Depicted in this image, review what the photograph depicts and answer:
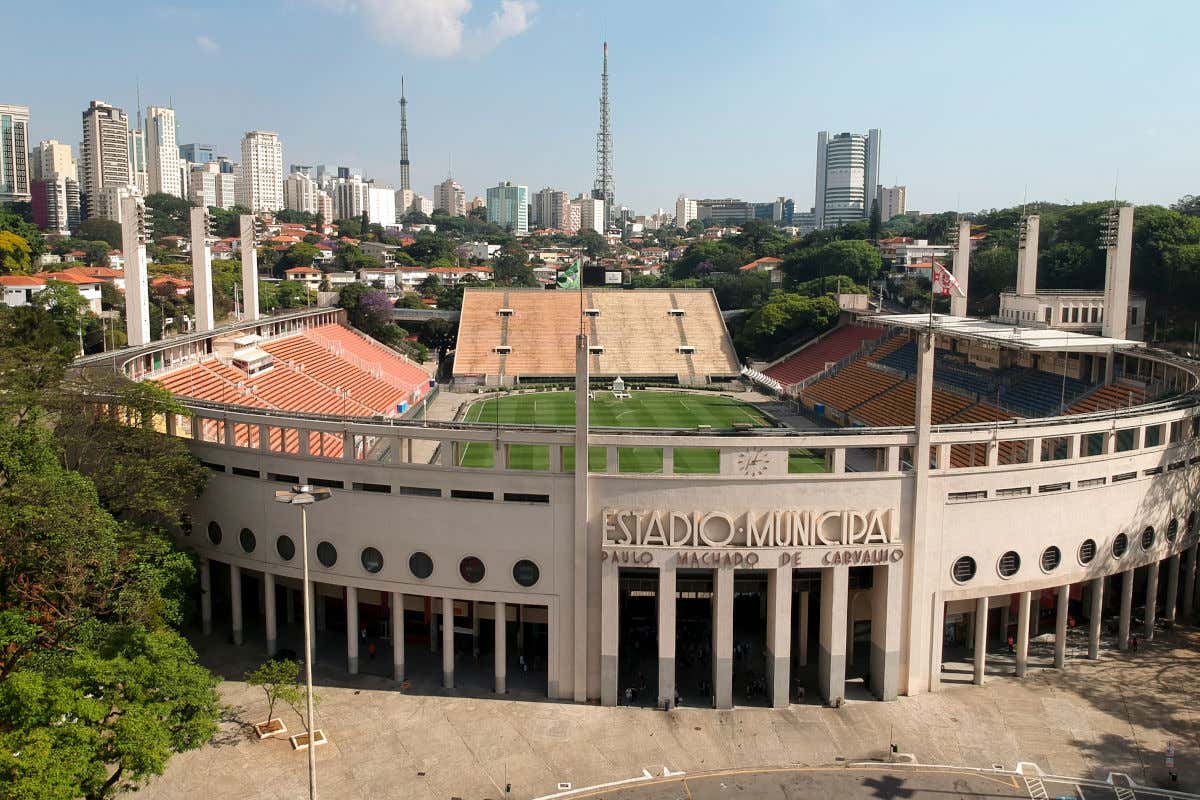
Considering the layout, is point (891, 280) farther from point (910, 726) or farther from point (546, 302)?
point (910, 726)

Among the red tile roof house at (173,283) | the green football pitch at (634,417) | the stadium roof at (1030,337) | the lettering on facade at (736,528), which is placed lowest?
the green football pitch at (634,417)

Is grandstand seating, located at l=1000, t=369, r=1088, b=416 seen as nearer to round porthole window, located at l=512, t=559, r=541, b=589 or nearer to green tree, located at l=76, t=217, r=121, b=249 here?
round porthole window, located at l=512, t=559, r=541, b=589

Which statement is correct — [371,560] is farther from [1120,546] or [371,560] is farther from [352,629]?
[1120,546]

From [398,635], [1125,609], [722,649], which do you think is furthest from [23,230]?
[1125,609]

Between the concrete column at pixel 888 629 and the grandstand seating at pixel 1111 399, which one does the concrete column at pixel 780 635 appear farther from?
the grandstand seating at pixel 1111 399

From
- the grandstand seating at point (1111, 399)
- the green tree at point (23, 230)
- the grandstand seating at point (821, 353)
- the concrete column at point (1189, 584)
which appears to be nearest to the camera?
the concrete column at point (1189, 584)

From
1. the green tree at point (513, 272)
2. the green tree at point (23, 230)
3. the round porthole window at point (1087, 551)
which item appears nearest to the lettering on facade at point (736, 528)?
the round porthole window at point (1087, 551)

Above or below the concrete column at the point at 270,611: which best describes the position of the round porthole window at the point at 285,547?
above

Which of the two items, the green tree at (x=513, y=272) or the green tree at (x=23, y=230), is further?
the green tree at (x=513, y=272)
